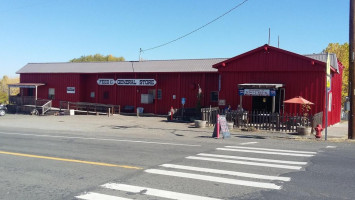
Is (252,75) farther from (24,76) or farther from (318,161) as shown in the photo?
(24,76)

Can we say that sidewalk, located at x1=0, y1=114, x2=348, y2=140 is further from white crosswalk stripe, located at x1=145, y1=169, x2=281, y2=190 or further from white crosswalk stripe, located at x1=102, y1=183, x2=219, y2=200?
white crosswalk stripe, located at x1=102, y1=183, x2=219, y2=200

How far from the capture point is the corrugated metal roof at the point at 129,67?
30.1 m

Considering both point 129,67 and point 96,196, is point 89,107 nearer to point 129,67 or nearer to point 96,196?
point 129,67

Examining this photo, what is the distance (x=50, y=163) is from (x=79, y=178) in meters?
2.07

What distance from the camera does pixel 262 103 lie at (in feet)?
76.7

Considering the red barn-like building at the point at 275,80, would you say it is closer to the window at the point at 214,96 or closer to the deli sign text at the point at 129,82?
the window at the point at 214,96

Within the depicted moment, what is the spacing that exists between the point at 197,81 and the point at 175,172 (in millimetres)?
21873

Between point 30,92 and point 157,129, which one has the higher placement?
point 30,92

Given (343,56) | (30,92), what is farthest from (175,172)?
(343,56)

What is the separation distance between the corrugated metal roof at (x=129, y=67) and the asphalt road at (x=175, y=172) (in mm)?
18359

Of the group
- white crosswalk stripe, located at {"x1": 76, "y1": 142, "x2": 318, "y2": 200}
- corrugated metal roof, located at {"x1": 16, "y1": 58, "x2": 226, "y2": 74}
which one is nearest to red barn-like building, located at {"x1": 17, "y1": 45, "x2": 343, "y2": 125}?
corrugated metal roof, located at {"x1": 16, "y1": 58, "x2": 226, "y2": 74}

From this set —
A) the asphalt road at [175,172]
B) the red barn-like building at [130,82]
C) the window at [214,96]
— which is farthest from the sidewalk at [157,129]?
the red barn-like building at [130,82]

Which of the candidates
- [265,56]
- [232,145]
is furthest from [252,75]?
[232,145]

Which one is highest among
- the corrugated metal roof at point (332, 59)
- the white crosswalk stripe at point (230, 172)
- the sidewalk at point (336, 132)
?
the corrugated metal roof at point (332, 59)
